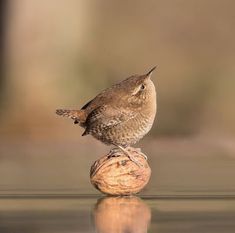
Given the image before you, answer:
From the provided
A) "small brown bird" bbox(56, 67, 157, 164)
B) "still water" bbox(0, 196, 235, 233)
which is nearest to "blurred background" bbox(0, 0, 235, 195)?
"small brown bird" bbox(56, 67, 157, 164)

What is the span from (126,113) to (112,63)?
3.46 meters

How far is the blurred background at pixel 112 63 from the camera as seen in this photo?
884cm

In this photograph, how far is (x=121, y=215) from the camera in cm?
504

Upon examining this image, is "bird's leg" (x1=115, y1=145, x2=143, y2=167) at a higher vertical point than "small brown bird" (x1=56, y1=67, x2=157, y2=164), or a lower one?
lower

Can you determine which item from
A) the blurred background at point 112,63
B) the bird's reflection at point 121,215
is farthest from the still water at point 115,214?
the blurred background at point 112,63

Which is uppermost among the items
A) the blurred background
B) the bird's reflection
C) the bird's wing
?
the blurred background

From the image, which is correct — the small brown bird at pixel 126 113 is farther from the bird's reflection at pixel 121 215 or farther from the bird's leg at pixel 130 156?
the bird's reflection at pixel 121 215

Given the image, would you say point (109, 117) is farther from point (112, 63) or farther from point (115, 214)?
point (112, 63)

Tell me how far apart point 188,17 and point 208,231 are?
494cm

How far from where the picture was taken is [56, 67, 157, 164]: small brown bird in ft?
19.2

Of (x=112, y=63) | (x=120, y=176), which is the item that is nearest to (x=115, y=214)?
(x=120, y=176)

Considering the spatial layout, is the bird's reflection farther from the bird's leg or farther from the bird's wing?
the bird's wing

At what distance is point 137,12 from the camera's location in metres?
9.52

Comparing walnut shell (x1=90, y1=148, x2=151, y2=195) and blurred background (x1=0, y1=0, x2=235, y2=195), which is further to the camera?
blurred background (x1=0, y1=0, x2=235, y2=195)
